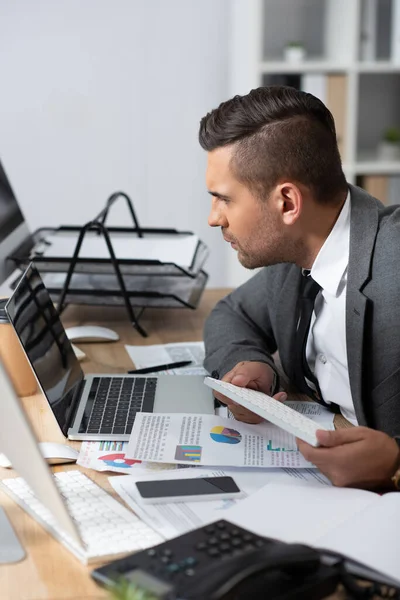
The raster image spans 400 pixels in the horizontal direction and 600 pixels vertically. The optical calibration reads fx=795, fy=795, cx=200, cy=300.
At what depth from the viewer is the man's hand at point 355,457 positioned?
1.09m

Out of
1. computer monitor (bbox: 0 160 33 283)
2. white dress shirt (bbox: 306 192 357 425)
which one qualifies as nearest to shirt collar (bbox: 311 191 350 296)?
white dress shirt (bbox: 306 192 357 425)

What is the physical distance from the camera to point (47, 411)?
4.76ft

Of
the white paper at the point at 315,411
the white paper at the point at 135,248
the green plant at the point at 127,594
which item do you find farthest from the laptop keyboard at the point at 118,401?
the green plant at the point at 127,594

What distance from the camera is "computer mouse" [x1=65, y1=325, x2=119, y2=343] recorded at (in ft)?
6.22

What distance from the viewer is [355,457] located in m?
1.09

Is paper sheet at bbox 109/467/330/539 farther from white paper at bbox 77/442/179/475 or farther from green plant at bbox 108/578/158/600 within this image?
green plant at bbox 108/578/158/600

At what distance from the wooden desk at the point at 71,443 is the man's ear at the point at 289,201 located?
50cm

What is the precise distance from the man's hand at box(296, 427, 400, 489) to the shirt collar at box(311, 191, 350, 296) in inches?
16.5

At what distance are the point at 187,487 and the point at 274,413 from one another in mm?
164

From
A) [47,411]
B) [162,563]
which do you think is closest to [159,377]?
[47,411]

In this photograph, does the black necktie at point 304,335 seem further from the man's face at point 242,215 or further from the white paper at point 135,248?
the white paper at point 135,248

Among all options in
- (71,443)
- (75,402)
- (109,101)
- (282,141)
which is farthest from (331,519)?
(109,101)

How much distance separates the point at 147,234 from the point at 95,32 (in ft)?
4.32

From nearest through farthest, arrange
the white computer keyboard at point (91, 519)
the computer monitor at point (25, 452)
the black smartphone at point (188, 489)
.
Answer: the computer monitor at point (25, 452) < the white computer keyboard at point (91, 519) < the black smartphone at point (188, 489)
